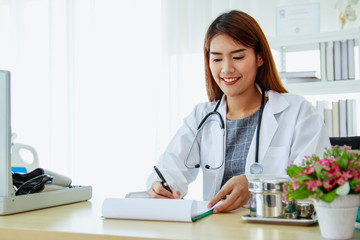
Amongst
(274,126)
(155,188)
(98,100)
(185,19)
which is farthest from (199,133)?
(98,100)

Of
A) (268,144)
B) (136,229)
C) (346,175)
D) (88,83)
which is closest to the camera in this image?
(346,175)

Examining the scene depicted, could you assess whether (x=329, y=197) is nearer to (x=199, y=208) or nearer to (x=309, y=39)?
(x=199, y=208)

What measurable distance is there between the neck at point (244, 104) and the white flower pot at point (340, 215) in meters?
1.05

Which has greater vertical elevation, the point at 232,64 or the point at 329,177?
the point at 232,64

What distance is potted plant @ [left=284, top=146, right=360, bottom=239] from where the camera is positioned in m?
0.82

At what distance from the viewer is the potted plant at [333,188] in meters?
0.82

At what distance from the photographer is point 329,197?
0.82 metres

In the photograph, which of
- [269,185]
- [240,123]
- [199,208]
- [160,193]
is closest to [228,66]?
[240,123]

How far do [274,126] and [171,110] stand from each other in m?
1.60

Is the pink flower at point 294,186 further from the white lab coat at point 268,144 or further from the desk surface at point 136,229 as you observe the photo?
the white lab coat at point 268,144

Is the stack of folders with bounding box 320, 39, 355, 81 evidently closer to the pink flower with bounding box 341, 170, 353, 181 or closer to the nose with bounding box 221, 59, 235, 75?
the nose with bounding box 221, 59, 235, 75

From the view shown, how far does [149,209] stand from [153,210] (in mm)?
11

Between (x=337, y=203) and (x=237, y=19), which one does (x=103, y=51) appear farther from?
(x=337, y=203)

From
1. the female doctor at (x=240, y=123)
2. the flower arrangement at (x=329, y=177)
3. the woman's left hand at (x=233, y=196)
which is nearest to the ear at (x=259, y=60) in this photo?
the female doctor at (x=240, y=123)
